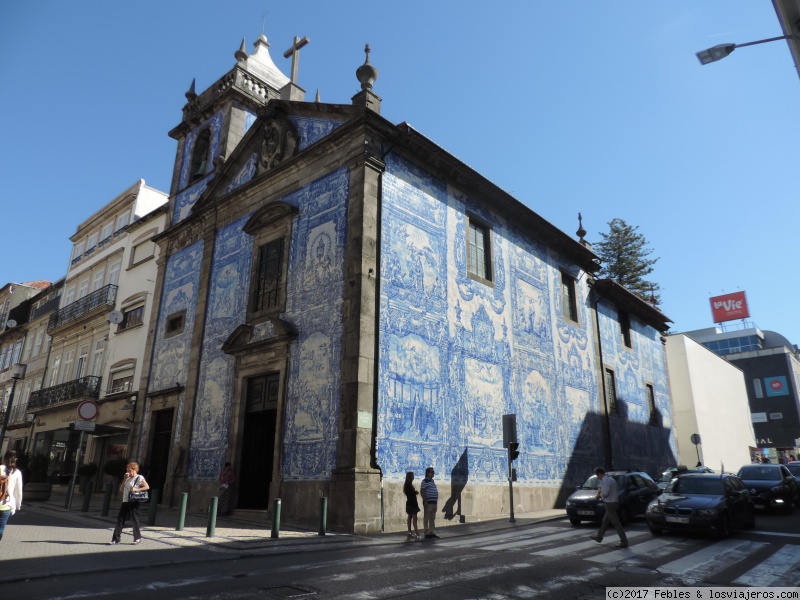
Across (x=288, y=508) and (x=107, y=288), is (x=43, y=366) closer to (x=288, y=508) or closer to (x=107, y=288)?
(x=107, y=288)

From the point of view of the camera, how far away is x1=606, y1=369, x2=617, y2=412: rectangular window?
22.6m

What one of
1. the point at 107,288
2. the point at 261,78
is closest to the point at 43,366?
the point at 107,288

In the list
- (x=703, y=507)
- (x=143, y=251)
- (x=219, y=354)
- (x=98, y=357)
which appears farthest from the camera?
(x=98, y=357)

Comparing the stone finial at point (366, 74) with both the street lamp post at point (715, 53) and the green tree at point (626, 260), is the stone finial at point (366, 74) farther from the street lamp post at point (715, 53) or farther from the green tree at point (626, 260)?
→ the green tree at point (626, 260)

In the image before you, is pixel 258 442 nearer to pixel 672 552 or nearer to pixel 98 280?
pixel 672 552

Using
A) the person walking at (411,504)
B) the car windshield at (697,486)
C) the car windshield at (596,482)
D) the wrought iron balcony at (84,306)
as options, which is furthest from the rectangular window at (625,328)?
the wrought iron balcony at (84,306)

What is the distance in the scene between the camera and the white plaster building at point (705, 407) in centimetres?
2877

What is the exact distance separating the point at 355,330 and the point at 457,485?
188 inches

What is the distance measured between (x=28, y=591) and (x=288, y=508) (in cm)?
735

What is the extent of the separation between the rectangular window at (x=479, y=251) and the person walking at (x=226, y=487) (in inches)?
334

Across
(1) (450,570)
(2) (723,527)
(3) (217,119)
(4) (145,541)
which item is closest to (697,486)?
(2) (723,527)

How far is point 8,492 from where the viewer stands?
8.04 meters

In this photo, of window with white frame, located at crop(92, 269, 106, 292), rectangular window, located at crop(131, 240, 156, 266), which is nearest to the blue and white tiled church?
rectangular window, located at crop(131, 240, 156, 266)

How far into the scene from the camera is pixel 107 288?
81.2 ft
